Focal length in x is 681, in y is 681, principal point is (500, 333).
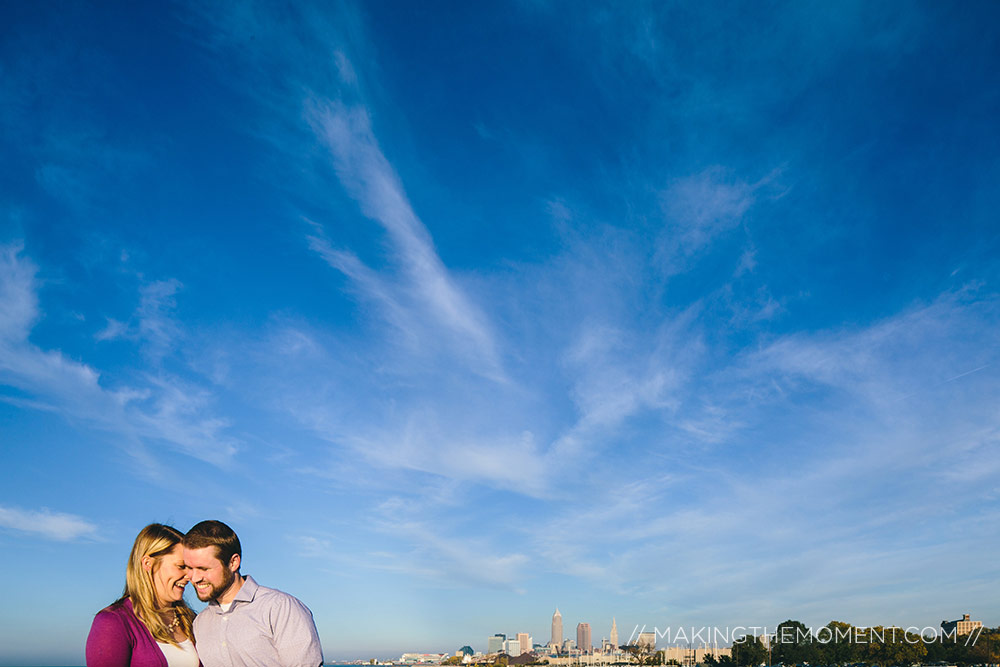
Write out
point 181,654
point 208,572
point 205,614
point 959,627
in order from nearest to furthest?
point 208,572 → point 181,654 → point 205,614 → point 959,627

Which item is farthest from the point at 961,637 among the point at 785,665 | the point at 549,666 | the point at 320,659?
the point at 320,659

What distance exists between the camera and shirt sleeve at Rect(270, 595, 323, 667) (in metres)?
5.34

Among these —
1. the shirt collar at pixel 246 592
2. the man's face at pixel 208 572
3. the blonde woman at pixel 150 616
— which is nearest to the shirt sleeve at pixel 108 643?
the blonde woman at pixel 150 616

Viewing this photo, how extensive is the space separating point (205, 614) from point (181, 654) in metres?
0.34

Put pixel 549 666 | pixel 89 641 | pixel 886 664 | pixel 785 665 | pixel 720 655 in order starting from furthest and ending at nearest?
pixel 549 666
pixel 720 655
pixel 785 665
pixel 886 664
pixel 89 641

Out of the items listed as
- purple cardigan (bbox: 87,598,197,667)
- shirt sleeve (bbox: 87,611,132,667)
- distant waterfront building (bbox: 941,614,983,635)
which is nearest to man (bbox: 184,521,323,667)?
purple cardigan (bbox: 87,598,197,667)

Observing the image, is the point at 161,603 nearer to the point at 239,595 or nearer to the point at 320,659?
the point at 239,595

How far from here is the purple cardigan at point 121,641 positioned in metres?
5.08

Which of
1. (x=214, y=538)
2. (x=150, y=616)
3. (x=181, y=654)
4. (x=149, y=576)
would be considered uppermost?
(x=214, y=538)

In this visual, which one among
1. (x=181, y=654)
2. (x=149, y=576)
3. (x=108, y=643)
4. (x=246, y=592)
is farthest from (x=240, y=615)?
(x=108, y=643)

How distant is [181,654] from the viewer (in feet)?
18.6

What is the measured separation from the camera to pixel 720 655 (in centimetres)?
11338

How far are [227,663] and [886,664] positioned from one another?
109 meters

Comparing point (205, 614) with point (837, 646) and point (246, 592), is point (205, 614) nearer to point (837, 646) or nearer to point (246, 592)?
point (246, 592)
